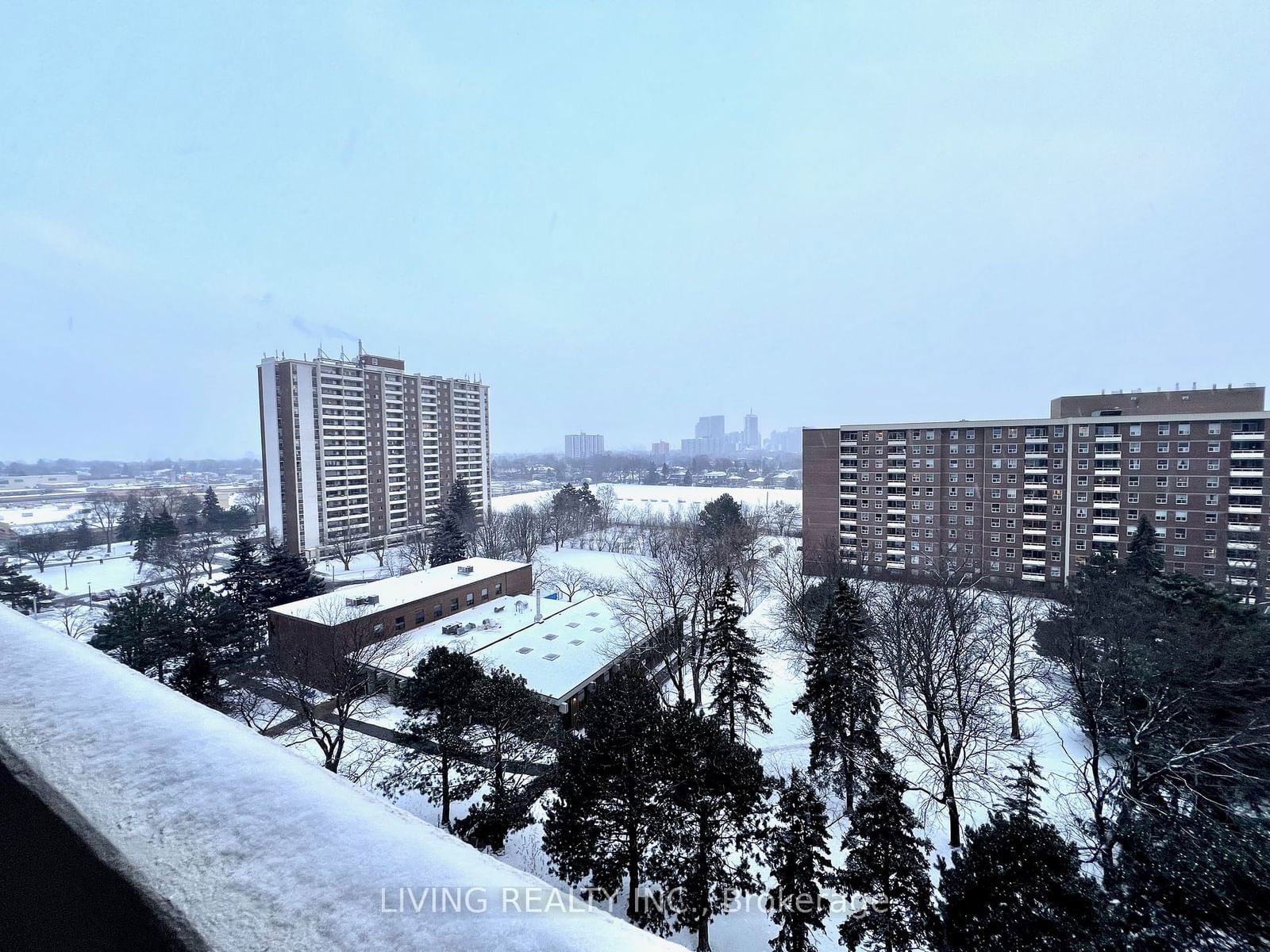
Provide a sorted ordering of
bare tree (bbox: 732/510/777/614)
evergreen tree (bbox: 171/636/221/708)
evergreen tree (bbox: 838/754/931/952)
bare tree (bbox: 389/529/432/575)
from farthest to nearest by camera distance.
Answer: bare tree (bbox: 389/529/432/575), bare tree (bbox: 732/510/777/614), evergreen tree (bbox: 171/636/221/708), evergreen tree (bbox: 838/754/931/952)

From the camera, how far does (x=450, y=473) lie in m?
51.4

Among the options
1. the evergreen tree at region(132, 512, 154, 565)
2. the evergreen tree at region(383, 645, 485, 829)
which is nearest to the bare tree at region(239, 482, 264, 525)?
the evergreen tree at region(132, 512, 154, 565)

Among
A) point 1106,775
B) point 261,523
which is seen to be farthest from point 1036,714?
point 261,523

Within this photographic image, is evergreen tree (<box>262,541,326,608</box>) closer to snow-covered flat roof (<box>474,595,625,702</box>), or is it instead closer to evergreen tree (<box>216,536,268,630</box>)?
evergreen tree (<box>216,536,268,630</box>)

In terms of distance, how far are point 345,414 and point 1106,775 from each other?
4766 cm

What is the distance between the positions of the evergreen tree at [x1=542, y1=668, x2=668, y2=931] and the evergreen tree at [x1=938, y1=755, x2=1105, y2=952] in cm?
402

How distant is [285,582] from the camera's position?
2433 centimetres

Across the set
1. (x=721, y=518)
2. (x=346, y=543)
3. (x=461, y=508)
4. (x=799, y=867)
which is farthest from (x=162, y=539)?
(x=799, y=867)

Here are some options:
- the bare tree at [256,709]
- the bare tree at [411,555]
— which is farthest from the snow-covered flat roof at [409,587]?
the bare tree at [411,555]

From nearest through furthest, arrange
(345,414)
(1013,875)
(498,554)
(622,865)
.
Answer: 1. (1013,875)
2. (622,865)
3. (498,554)
4. (345,414)

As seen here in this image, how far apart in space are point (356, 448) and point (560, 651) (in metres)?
32.9

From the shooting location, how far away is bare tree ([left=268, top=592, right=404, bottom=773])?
12.9m

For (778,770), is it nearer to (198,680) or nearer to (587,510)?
(198,680)

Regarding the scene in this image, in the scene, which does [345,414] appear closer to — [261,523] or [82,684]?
[261,523]
